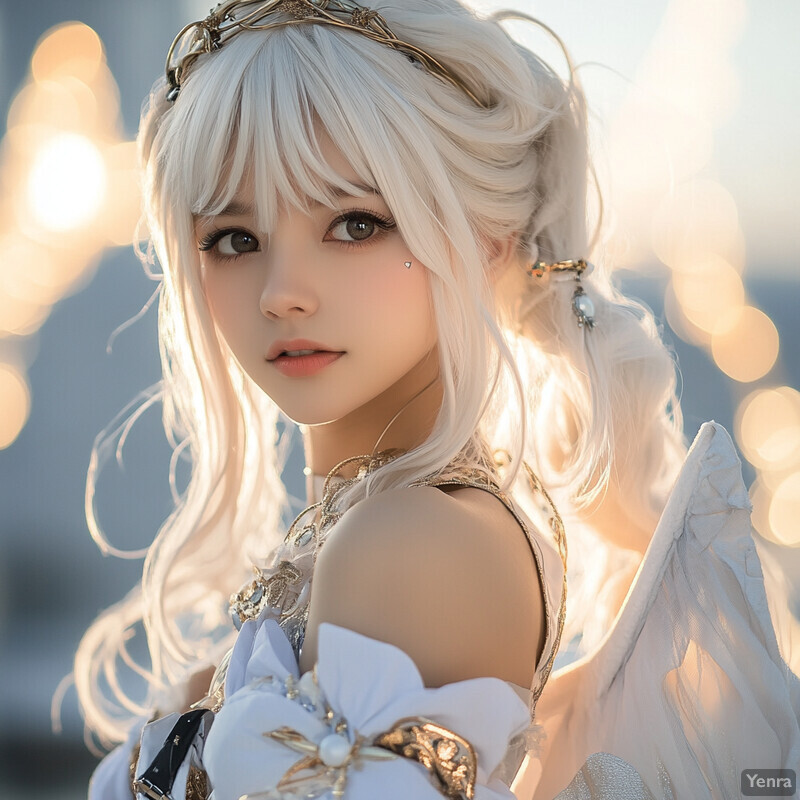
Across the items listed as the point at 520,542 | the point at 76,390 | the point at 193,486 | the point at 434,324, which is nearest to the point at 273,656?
the point at 520,542

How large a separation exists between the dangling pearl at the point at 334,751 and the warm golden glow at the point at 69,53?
2446mm

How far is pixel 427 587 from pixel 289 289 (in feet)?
1.47

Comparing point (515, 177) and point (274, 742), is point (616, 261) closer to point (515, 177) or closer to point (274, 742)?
point (515, 177)

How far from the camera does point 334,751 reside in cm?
92

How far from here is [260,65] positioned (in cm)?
125

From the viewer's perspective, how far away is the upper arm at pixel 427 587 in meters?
0.98

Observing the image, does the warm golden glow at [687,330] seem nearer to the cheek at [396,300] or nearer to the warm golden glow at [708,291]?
the warm golden glow at [708,291]

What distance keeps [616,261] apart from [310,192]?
2.61ft

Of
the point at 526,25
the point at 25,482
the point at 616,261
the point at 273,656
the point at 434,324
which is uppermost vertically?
the point at 526,25

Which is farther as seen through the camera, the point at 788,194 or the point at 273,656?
the point at 788,194

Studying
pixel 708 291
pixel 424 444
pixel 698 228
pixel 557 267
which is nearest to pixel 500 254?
pixel 557 267

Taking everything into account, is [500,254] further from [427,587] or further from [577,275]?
[427,587]

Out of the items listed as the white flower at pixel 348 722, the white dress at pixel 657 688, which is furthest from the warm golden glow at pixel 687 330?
the white flower at pixel 348 722

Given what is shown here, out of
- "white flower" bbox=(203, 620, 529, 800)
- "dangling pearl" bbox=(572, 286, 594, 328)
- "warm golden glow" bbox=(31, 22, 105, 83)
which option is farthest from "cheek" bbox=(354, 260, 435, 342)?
"warm golden glow" bbox=(31, 22, 105, 83)
